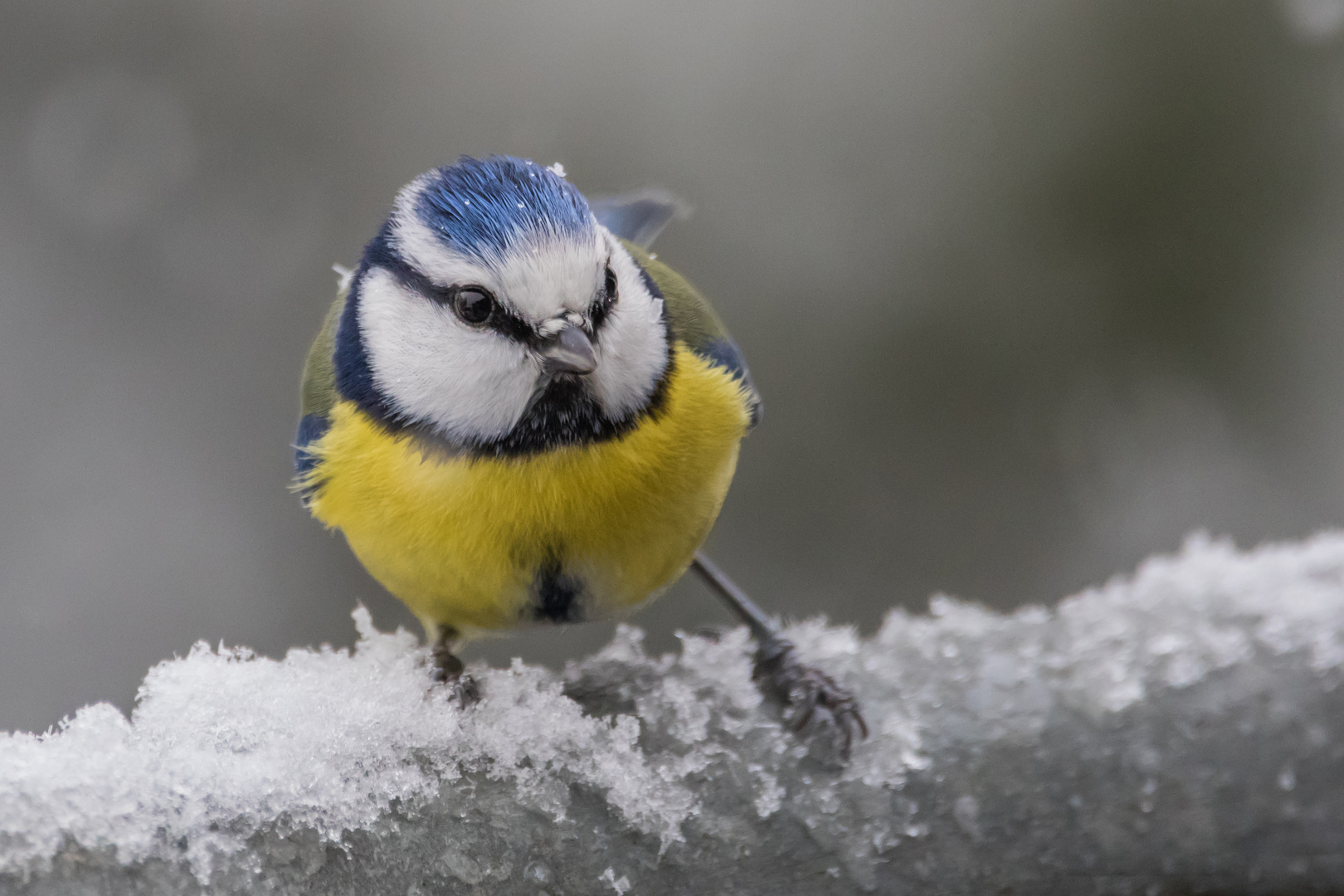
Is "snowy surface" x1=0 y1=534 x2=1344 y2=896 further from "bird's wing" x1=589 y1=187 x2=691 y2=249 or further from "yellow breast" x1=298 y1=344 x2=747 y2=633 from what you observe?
"bird's wing" x1=589 y1=187 x2=691 y2=249

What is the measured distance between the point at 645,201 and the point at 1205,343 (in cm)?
165

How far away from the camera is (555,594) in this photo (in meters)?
1.40

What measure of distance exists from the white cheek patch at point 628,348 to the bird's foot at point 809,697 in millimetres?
446

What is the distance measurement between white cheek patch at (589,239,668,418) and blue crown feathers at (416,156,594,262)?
0.10 m

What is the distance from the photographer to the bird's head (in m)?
1.23

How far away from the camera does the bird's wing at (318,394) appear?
4.90 feet

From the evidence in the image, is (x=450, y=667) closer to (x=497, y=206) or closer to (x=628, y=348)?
(x=628, y=348)

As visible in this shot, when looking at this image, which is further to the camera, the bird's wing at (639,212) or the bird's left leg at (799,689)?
the bird's wing at (639,212)

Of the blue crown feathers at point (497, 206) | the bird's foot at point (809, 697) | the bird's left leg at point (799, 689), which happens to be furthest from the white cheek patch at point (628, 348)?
the bird's foot at point (809, 697)

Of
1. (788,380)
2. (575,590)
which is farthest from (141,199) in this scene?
(575,590)

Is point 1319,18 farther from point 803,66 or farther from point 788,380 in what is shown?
point 788,380

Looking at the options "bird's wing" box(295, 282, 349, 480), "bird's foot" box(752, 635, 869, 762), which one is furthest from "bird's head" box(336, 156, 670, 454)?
"bird's foot" box(752, 635, 869, 762)

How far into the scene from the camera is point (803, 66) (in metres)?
2.85

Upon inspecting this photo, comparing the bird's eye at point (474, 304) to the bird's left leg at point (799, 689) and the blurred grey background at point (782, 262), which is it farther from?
the blurred grey background at point (782, 262)
